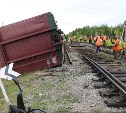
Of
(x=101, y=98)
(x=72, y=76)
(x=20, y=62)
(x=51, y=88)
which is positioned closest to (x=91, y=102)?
(x=101, y=98)

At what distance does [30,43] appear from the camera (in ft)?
50.4

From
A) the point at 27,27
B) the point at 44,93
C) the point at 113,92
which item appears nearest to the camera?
the point at 113,92

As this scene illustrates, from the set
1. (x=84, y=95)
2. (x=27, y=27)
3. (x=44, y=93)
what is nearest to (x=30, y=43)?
(x=27, y=27)

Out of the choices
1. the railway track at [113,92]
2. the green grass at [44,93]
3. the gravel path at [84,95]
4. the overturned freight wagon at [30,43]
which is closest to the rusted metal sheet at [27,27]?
the overturned freight wagon at [30,43]

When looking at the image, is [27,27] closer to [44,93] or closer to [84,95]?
[44,93]

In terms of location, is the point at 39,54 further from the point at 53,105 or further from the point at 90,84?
the point at 53,105

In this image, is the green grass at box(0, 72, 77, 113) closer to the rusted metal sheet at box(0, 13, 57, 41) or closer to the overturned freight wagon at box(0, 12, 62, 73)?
the overturned freight wagon at box(0, 12, 62, 73)

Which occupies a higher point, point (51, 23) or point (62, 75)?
point (51, 23)

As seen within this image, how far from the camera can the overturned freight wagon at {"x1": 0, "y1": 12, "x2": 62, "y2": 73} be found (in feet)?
49.5

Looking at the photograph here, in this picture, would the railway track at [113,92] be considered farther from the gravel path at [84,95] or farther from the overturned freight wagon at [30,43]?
the overturned freight wagon at [30,43]

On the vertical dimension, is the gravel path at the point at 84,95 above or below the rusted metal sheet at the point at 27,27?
below

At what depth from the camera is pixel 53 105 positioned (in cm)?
821

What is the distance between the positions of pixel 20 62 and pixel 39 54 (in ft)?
2.73

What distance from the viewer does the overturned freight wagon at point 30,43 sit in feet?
49.5
